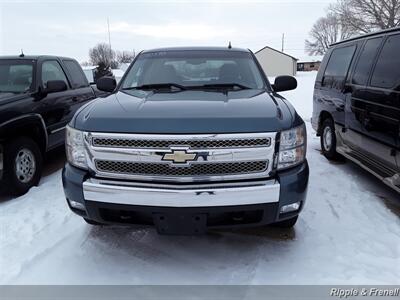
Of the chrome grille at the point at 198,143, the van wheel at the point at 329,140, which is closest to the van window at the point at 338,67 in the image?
the van wheel at the point at 329,140

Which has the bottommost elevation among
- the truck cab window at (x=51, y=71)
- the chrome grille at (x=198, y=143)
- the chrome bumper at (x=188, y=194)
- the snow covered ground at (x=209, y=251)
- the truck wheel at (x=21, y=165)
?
the snow covered ground at (x=209, y=251)

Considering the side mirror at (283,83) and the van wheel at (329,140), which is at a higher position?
the side mirror at (283,83)

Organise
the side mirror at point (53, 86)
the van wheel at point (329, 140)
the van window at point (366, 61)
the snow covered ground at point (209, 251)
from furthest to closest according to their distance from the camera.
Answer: the van wheel at point (329, 140) < the side mirror at point (53, 86) < the van window at point (366, 61) < the snow covered ground at point (209, 251)

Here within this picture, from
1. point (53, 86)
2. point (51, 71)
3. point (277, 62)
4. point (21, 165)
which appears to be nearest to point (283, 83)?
point (53, 86)

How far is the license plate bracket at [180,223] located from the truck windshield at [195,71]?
5.09 feet

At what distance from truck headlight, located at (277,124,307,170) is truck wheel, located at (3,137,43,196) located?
10.6 ft

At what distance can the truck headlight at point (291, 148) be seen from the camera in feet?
8.89

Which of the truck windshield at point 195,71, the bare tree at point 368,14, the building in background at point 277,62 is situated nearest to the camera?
the truck windshield at point 195,71

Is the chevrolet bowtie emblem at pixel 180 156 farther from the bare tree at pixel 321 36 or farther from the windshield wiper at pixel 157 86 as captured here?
the bare tree at pixel 321 36

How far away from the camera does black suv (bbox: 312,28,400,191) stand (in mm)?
3932

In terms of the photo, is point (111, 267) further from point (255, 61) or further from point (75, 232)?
point (255, 61)

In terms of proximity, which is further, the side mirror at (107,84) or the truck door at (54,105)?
the truck door at (54,105)

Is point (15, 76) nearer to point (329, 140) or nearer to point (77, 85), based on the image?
point (77, 85)

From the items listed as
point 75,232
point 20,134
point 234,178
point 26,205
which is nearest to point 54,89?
point 20,134
